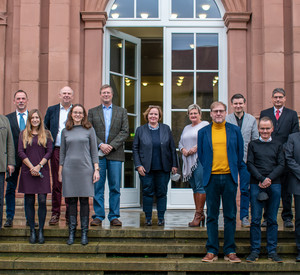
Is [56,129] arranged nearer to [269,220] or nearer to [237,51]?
[269,220]

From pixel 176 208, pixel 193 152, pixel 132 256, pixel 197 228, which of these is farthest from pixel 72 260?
pixel 176 208

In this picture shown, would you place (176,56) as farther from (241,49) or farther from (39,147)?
(39,147)

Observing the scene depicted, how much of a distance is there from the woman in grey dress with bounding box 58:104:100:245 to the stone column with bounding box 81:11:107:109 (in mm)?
2660

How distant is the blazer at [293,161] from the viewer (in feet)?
17.5

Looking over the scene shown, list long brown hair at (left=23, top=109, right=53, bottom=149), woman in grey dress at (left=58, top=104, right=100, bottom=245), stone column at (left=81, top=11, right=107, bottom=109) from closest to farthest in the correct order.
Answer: woman in grey dress at (left=58, top=104, right=100, bottom=245)
long brown hair at (left=23, top=109, right=53, bottom=149)
stone column at (left=81, top=11, right=107, bottom=109)

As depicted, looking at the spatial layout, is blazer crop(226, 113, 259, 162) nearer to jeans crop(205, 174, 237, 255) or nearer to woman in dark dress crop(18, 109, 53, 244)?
jeans crop(205, 174, 237, 255)

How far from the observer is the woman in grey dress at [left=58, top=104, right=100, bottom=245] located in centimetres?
543

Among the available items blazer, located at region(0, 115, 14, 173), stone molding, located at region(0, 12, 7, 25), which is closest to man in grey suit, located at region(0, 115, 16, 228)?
blazer, located at region(0, 115, 14, 173)

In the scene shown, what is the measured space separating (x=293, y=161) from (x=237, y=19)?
3.81 metres

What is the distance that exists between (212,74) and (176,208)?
2.55 m

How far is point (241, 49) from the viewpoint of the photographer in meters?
8.36

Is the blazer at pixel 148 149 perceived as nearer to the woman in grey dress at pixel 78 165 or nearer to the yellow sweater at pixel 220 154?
the woman in grey dress at pixel 78 165

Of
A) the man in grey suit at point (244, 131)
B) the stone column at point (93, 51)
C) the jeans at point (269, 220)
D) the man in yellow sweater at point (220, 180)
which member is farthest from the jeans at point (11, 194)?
the jeans at point (269, 220)

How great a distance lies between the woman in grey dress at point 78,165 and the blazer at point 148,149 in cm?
72
